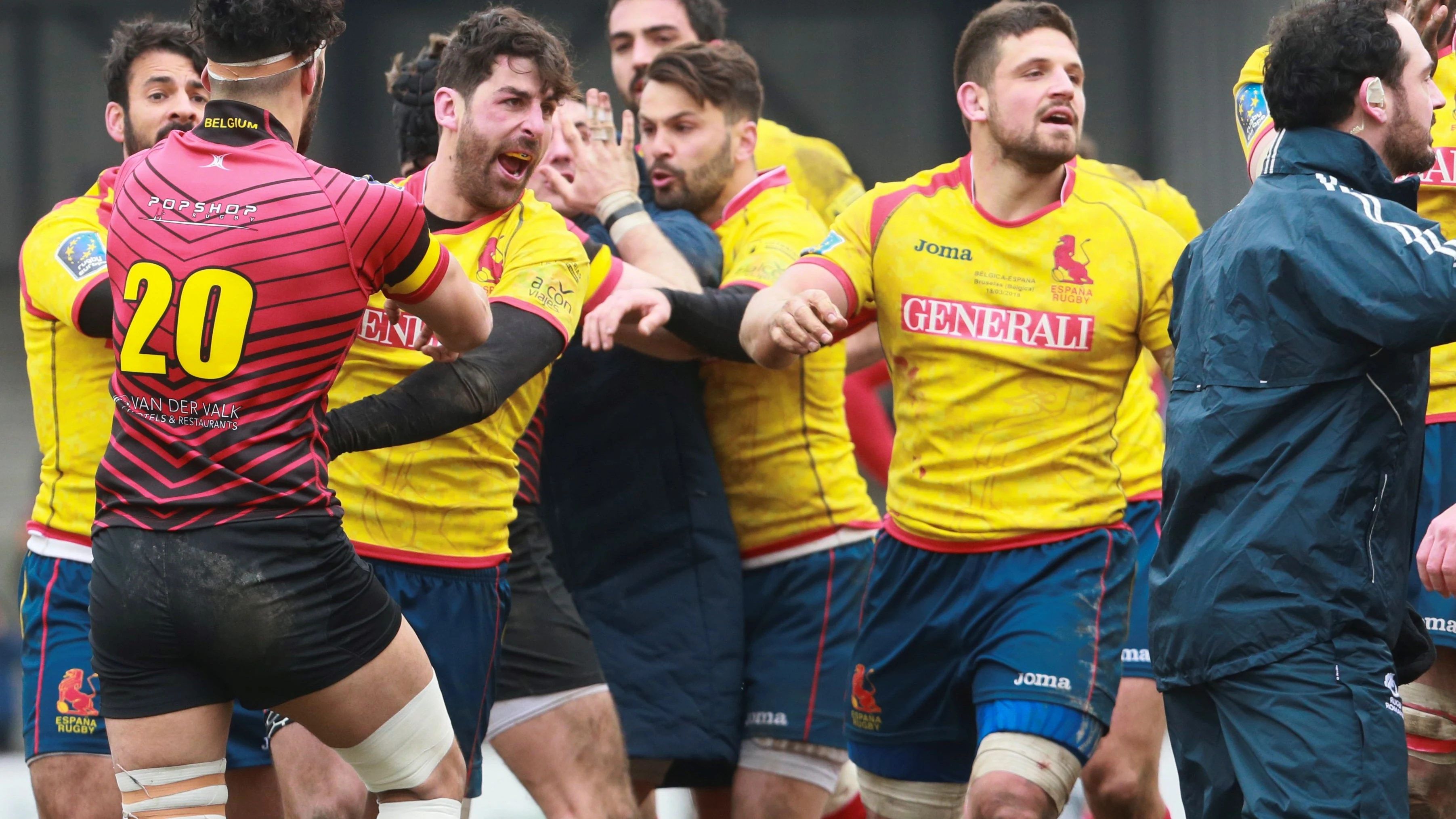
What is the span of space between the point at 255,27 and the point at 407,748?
1474 mm

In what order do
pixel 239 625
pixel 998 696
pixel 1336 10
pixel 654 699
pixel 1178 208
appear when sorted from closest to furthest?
pixel 239 625, pixel 1336 10, pixel 998 696, pixel 654 699, pixel 1178 208

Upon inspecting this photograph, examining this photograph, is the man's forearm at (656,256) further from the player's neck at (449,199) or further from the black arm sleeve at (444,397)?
the black arm sleeve at (444,397)

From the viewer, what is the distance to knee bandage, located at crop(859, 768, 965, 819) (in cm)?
452

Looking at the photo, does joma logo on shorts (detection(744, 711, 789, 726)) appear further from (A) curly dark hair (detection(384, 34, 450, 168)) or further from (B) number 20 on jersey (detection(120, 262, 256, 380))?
(B) number 20 on jersey (detection(120, 262, 256, 380))

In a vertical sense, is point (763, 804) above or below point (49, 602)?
below

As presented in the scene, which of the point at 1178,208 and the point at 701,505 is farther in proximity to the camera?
the point at 1178,208

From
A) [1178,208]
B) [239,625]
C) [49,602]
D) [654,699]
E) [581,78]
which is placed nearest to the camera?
[239,625]

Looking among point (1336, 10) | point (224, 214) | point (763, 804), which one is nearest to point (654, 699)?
point (763, 804)

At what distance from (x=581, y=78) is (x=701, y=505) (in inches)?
270

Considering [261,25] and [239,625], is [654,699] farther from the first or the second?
[261,25]

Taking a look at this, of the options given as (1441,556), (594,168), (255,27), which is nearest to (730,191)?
(594,168)

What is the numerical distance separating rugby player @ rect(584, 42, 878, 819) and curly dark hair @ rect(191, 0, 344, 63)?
1740 millimetres

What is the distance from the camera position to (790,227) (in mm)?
5258

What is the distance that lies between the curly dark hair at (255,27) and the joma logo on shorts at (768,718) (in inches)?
97.9
